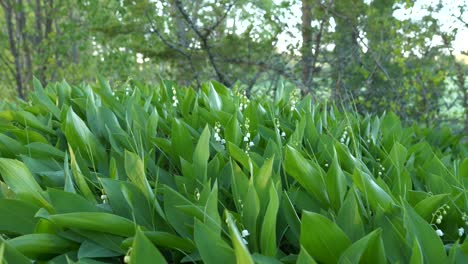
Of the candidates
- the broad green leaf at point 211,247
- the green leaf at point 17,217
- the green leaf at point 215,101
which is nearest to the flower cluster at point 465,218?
the broad green leaf at point 211,247

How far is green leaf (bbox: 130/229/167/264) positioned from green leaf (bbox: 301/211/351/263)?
33 cm

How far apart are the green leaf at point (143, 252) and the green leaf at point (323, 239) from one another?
1.07ft

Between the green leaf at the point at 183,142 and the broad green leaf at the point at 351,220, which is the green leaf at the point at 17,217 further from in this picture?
the broad green leaf at the point at 351,220

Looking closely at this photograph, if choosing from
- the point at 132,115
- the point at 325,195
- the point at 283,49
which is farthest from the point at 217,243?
the point at 283,49

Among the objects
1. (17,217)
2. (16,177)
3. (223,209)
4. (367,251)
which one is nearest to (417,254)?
(367,251)

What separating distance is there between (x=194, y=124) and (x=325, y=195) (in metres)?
1.07

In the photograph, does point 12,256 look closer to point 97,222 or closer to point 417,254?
point 97,222

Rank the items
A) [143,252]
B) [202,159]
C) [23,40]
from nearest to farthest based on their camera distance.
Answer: [143,252], [202,159], [23,40]

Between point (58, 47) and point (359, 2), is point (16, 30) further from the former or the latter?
point (359, 2)

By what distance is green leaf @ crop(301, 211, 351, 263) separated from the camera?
110 cm

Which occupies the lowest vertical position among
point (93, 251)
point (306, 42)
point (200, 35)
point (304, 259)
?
point (93, 251)

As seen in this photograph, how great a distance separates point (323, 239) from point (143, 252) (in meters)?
0.40

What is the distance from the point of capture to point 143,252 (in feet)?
3.24

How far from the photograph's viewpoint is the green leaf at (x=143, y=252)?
0.97 metres
